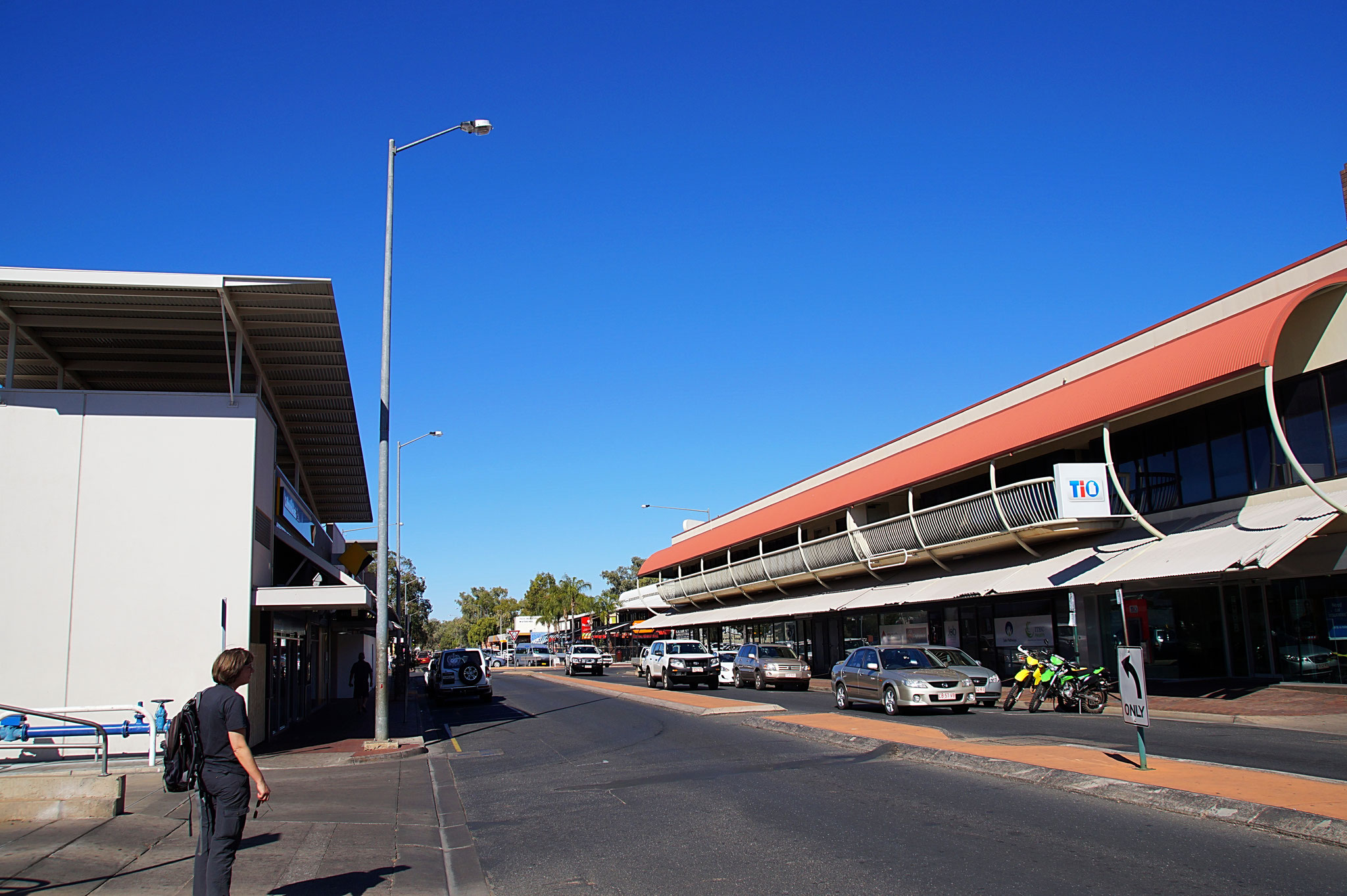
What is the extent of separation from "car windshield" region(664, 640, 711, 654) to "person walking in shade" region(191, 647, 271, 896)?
3074cm

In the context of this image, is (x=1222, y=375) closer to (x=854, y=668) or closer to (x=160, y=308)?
(x=854, y=668)

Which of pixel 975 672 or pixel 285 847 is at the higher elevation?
pixel 975 672

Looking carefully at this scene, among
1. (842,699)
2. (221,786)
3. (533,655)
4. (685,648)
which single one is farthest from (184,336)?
(533,655)

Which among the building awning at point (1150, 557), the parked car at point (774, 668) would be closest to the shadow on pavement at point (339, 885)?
the building awning at point (1150, 557)

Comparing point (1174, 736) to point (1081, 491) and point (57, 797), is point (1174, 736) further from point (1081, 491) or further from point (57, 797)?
point (57, 797)

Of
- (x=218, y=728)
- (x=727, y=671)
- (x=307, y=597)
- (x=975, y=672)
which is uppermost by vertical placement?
(x=307, y=597)

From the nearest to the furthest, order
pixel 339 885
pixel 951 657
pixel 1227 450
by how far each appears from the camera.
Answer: pixel 339 885 → pixel 951 657 → pixel 1227 450

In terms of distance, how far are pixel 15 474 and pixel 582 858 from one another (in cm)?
1429

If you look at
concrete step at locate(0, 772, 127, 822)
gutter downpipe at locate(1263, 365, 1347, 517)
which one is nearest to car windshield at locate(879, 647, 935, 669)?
gutter downpipe at locate(1263, 365, 1347, 517)

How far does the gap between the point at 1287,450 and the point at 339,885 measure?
19494mm

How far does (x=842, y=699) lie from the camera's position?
78.4ft

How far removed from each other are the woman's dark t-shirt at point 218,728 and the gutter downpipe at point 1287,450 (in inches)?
755

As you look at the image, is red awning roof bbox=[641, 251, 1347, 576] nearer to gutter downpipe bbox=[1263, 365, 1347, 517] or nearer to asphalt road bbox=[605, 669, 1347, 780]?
gutter downpipe bbox=[1263, 365, 1347, 517]

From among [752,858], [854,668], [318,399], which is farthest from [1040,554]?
[752,858]
